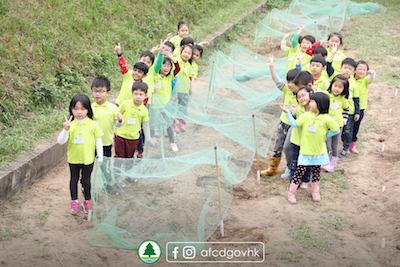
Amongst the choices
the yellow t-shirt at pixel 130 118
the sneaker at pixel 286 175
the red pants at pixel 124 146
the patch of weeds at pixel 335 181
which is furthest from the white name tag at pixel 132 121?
the patch of weeds at pixel 335 181

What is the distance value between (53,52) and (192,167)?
433 centimetres

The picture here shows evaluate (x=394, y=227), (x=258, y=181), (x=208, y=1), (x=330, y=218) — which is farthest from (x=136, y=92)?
(x=208, y=1)

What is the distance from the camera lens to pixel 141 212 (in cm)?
593

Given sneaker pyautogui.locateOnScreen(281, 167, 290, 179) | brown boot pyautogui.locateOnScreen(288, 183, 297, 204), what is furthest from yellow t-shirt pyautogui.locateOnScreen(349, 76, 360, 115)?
brown boot pyautogui.locateOnScreen(288, 183, 297, 204)

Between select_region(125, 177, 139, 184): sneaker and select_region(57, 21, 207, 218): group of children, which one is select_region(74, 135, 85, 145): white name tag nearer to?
select_region(57, 21, 207, 218): group of children

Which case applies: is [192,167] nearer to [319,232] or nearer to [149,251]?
[149,251]

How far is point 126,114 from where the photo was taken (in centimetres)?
665

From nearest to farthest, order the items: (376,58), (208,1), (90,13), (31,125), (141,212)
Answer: (141,212) < (31,125) < (90,13) < (376,58) < (208,1)

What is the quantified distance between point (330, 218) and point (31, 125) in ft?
13.6

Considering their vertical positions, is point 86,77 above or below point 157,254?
above

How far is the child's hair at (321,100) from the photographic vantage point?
21.1 ft

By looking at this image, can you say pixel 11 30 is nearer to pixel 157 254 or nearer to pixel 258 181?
pixel 258 181

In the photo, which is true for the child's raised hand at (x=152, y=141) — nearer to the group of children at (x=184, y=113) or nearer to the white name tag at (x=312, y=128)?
the group of children at (x=184, y=113)

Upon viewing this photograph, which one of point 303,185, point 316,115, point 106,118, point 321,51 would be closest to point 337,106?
point 316,115
